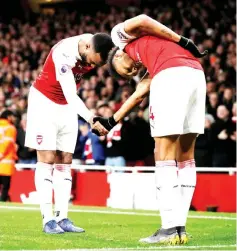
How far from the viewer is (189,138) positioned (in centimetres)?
902

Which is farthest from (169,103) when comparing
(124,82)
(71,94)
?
(124,82)

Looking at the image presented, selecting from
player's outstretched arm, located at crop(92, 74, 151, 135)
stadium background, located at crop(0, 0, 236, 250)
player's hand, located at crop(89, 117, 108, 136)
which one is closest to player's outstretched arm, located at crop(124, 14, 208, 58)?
player's outstretched arm, located at crop(92, 74, 151, 135)

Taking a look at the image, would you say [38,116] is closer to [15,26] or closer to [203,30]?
[203,30]

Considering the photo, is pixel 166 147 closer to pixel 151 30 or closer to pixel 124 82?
pixel 151 30

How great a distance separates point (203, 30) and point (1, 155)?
23.6ft

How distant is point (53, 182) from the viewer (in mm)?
10797

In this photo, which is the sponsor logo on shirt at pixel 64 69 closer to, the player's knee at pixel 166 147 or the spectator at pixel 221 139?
the player's knee at pixel 166 147

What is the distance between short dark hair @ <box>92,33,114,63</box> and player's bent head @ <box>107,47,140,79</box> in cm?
49

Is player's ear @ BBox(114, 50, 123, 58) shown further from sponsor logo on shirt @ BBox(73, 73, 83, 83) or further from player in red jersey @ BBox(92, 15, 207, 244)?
sponsor logo on shirt @ BBox(73, 73, 83, 83)

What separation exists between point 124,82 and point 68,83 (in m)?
12.0

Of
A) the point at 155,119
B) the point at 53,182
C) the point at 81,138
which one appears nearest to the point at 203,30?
the point at 81,138

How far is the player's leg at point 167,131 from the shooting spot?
28.4 feet

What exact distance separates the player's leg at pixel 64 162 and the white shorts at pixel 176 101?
2.02 metres

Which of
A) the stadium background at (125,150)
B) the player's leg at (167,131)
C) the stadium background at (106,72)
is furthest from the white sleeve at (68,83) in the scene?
the stadium background at (106,72)
